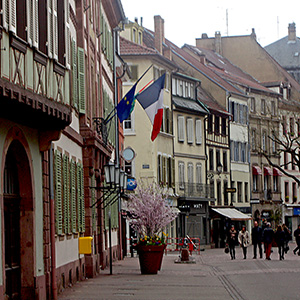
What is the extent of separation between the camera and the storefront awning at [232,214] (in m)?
70.8

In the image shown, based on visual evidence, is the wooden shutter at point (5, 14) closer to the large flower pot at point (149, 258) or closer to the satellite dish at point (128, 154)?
the large flower pot at point (149, 258)

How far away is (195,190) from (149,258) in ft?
134

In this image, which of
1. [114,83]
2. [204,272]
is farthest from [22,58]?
A: [114,83]

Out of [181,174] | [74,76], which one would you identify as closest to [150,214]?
[74,76]

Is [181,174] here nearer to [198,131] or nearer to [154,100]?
[198,131]

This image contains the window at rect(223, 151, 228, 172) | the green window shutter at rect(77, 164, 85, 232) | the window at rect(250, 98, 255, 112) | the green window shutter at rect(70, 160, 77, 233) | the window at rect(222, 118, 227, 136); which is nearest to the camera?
the green window shutter at rect(70, 160, 77, 233)

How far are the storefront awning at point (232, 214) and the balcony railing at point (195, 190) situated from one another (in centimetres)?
149

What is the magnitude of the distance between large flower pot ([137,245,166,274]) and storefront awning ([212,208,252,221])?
42.9 meters

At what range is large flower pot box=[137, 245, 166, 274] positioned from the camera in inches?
1089

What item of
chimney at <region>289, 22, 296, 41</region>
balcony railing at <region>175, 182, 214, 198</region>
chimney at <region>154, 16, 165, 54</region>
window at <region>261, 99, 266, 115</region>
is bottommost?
balcony railing at <region>175, 182, 214, 198</region>

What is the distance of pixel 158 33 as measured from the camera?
68625 millimetres

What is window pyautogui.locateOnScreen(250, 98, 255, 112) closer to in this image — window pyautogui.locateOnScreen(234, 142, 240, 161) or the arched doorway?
window pyautogui.locateOnScreen(234, 142, 240, 161)

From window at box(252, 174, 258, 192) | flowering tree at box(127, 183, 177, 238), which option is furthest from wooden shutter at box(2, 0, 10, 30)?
window at box(252, 174, 258, 192)

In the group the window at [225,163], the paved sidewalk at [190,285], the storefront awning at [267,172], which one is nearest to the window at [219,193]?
the window at [225,163]
